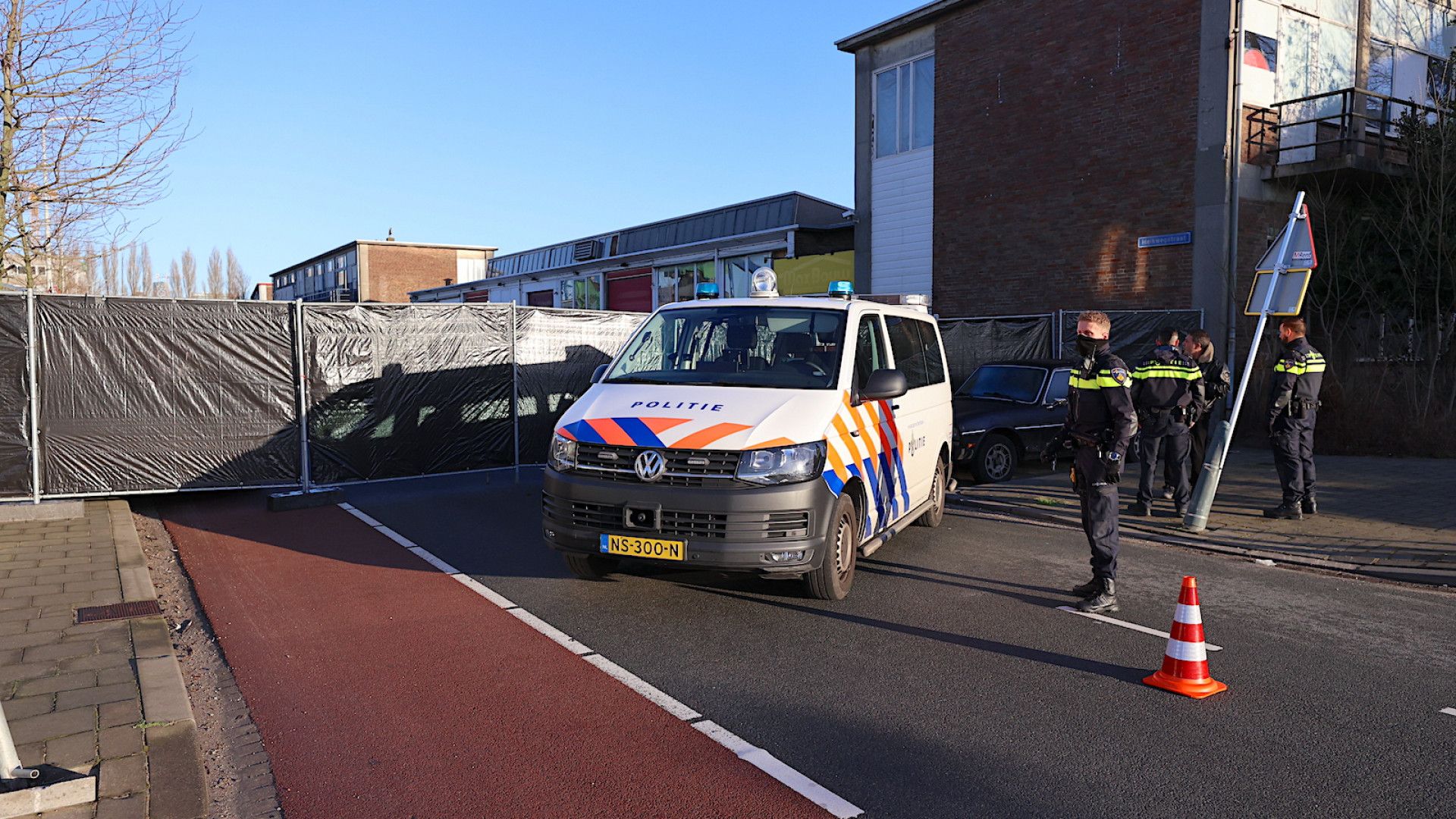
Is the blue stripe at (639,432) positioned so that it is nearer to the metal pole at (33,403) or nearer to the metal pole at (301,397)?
the metal pole at (301,397)

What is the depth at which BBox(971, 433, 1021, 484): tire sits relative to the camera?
39.9ft

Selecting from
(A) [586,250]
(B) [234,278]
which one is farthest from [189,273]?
(A) [586,250]

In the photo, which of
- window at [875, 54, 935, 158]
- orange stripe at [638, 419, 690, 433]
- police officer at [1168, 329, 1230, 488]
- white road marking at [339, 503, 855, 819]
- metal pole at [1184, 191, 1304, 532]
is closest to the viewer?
white road marking at [339, 503, 855, 819]

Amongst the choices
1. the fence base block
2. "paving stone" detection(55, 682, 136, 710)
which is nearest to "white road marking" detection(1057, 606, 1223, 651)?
"paving stone" detection(55, 682, 136, 710)

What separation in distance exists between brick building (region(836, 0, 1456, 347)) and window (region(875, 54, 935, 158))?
4 centimetres

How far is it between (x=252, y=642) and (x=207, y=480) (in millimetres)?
5344

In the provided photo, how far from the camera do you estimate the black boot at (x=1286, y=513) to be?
9.54 m

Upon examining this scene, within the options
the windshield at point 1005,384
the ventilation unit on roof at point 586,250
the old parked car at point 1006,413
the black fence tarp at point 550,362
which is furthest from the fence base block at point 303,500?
the ventilation unit on roof at point 586,250

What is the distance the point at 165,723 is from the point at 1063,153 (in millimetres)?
18713

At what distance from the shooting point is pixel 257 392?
34.8ft

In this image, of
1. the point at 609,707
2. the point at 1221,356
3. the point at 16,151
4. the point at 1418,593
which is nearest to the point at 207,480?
the point at 16,151

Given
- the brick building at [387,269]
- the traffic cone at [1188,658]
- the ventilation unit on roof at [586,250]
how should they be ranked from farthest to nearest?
the brick building at [387,269]
the ventilation unit on roof at [586,250]
the traffic cone at [1188,658]

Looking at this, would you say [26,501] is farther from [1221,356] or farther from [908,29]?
[908,29]

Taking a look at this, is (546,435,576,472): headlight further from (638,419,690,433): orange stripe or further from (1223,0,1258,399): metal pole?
(1223,0,1258,399): metal pole
